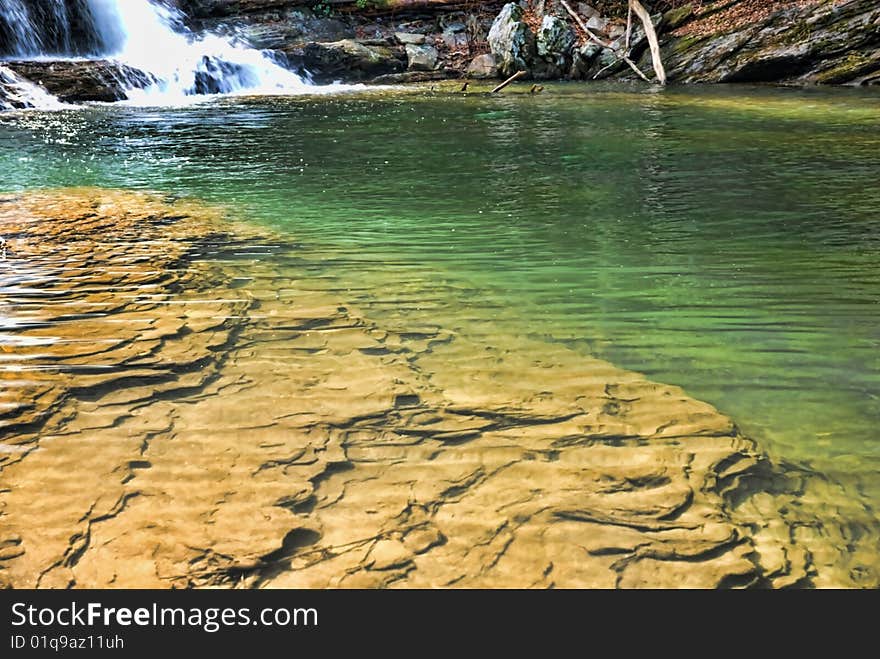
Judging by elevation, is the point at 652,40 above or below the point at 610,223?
above

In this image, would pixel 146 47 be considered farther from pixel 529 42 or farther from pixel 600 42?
pixel 600 42

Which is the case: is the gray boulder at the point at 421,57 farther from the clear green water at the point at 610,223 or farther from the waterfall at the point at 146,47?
the clear green water at the point at 610,223

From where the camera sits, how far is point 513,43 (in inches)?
910

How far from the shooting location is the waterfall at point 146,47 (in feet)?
64.2

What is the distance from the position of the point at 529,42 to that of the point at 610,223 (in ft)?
64.7

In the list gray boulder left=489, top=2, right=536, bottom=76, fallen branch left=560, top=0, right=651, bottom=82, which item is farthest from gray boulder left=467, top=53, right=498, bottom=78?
fallen branch left=560, top=0, right=651, bottom=82

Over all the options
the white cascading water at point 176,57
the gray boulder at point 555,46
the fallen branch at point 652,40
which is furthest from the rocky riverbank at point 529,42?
the white cascading water at point 176,57

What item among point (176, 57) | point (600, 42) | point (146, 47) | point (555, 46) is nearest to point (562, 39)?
point (555, 46)

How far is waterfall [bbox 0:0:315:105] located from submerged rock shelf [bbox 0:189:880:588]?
16.7m

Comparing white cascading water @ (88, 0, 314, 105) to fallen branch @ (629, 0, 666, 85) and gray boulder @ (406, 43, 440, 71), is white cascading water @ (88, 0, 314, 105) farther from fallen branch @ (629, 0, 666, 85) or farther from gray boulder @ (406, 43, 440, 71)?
fallen branch @ (629, 0, 666, 85)

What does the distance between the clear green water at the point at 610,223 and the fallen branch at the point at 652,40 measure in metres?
7.61

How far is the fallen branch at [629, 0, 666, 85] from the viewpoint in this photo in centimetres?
2015
